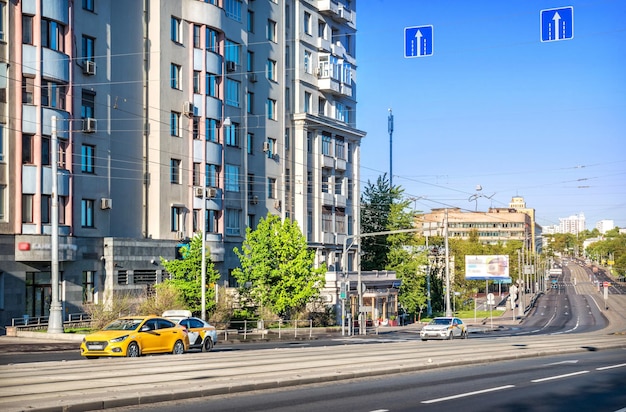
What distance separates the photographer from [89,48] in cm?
5272

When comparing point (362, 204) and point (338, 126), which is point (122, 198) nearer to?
point (338, 126)

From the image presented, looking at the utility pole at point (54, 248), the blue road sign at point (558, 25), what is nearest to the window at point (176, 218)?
the utility pole at point (54, 248)

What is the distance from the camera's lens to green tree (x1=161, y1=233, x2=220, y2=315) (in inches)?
2062

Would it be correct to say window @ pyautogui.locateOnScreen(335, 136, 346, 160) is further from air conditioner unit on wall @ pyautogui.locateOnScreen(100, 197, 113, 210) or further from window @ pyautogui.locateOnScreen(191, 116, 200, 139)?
air conditioner unit on wall @ pyautogui.locateOnScreen(100, 197, 113, 210)

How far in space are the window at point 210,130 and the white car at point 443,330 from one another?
20.4 meters

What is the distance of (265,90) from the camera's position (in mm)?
70812

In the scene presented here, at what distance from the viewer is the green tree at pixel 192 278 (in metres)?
52.4

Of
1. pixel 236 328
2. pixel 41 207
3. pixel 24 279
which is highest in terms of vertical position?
pixel 41 207

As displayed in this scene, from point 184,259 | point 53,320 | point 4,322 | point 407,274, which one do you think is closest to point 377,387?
point 53,320

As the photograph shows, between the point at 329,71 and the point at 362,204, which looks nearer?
the point at 329,71

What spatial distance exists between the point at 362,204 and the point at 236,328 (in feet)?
131

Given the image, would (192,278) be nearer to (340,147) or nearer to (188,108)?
(188,108)

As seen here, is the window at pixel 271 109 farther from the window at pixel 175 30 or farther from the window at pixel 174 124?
the window at pixel 175 30

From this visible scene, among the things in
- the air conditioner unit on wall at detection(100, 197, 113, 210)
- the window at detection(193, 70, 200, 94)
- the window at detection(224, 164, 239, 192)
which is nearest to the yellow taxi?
the air conditioner unit on wall at detection(100, 197, 113, 210)
